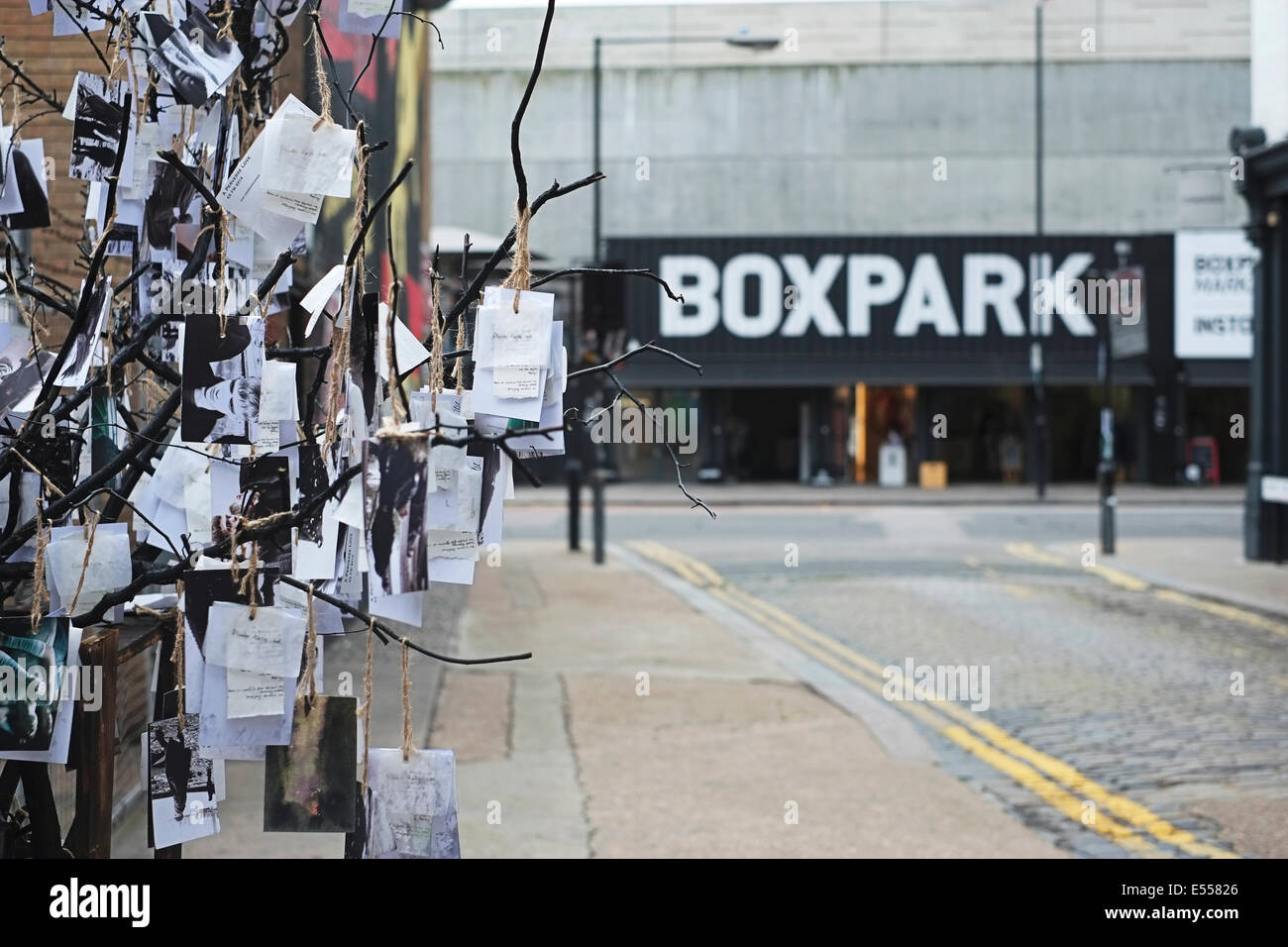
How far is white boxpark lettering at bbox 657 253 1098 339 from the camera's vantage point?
34156mm

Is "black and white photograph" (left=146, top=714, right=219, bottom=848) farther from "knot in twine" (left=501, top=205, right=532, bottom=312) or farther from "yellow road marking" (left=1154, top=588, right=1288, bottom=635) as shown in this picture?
"yellow road marking" (left=1154, top=588, right=1288, bottom=635)

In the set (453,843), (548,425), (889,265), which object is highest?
(889,265)

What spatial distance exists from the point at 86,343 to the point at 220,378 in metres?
0.27

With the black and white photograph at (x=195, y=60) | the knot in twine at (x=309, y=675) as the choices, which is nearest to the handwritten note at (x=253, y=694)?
the knot in twine at (x=309, y=675)

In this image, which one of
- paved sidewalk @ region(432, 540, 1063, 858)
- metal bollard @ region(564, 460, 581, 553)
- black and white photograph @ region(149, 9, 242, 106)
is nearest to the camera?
black and white photograph @ region(149, 9, 242, 106)

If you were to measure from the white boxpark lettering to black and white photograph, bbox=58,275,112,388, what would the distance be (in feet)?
105

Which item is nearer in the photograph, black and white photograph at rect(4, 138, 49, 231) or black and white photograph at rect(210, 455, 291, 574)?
black and white photograph at rect(210, 455, 291, 574)

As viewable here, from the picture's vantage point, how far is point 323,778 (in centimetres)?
205

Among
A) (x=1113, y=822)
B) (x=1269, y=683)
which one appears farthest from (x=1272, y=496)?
(x=1113, y=822)

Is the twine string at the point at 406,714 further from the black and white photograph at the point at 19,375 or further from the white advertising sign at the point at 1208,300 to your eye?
the white advertising sign at the point at 1208,300

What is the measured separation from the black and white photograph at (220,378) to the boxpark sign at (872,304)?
32.1 meters

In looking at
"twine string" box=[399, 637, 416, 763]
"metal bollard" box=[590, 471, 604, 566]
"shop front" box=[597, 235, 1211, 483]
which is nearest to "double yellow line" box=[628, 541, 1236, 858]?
"twine string" box=[399, 637, 416, 763]
